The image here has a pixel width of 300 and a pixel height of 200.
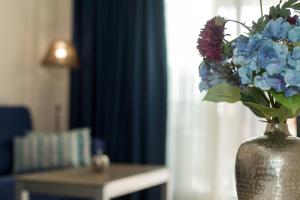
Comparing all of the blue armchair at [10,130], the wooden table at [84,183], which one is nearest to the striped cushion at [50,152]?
the blue armchair at [10,130]

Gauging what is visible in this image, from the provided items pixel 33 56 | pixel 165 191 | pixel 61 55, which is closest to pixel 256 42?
pixel 165 191

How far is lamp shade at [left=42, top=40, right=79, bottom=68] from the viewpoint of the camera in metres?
4.49

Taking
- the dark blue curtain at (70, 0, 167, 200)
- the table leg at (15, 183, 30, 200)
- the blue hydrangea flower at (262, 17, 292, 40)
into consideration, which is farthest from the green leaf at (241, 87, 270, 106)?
the dark blue curtain at (70, 0, 167, 200)

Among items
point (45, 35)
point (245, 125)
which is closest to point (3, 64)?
point (45, 35)

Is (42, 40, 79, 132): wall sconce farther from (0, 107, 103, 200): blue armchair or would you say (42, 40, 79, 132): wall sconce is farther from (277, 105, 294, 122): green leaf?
(277, 105, 294, 122): green leaf

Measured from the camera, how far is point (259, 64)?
42.2 inches

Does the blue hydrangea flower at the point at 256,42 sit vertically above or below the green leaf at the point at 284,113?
above

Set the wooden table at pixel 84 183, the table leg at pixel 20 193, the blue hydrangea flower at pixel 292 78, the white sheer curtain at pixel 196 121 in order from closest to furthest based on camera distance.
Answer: the blue hydrangea flower at pixel 292 78, the wooden table at pixel 84 183, the table leg at pixel 20 193, the white sheer curtain at pixel 196 121

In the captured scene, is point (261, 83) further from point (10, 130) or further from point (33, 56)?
point (33, 56)

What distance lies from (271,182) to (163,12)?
11.4 feet

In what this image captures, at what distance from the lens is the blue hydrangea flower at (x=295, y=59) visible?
1059 millimetres

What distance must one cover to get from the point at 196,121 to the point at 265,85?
3.31 meters

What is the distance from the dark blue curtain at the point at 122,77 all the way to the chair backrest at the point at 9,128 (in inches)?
22.9

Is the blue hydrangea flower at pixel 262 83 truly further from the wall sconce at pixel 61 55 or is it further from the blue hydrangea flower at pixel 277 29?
the wall sconce at pixel 61 55
